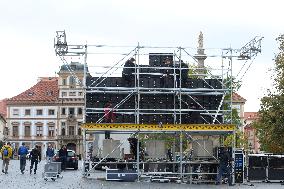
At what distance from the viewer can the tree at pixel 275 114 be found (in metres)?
55.6

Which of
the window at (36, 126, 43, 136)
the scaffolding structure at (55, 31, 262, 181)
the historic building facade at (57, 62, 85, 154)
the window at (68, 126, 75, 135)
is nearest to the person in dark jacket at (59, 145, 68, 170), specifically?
the scaffolding structure at (55, 31, 262, 181)

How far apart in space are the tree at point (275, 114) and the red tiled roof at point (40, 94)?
70990 mm

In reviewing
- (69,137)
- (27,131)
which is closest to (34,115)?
(27,131)

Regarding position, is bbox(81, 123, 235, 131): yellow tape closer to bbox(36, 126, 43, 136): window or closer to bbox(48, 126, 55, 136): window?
bbox(48, 126, 55, 136): window

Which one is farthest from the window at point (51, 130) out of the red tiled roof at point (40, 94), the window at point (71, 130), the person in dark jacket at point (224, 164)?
the person in dark jacket at point (224, 164)

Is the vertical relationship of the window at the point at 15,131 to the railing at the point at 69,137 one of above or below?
above

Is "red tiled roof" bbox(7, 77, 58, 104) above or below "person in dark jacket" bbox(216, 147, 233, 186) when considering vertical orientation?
above

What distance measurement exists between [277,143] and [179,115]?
24.4 metres

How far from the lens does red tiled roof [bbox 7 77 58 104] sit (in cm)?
12512

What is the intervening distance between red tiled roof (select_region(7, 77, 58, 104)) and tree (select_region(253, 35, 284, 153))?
71.0 metres

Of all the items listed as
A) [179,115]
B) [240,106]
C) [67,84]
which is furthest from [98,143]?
[240,106]

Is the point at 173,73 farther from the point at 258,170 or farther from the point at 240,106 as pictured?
the point at 240,106

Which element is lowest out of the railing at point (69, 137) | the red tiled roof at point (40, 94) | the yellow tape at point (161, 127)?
the railing at point (69, 137)

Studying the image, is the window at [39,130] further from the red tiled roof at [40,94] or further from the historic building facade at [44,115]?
the red tiled roof at [40,94]
